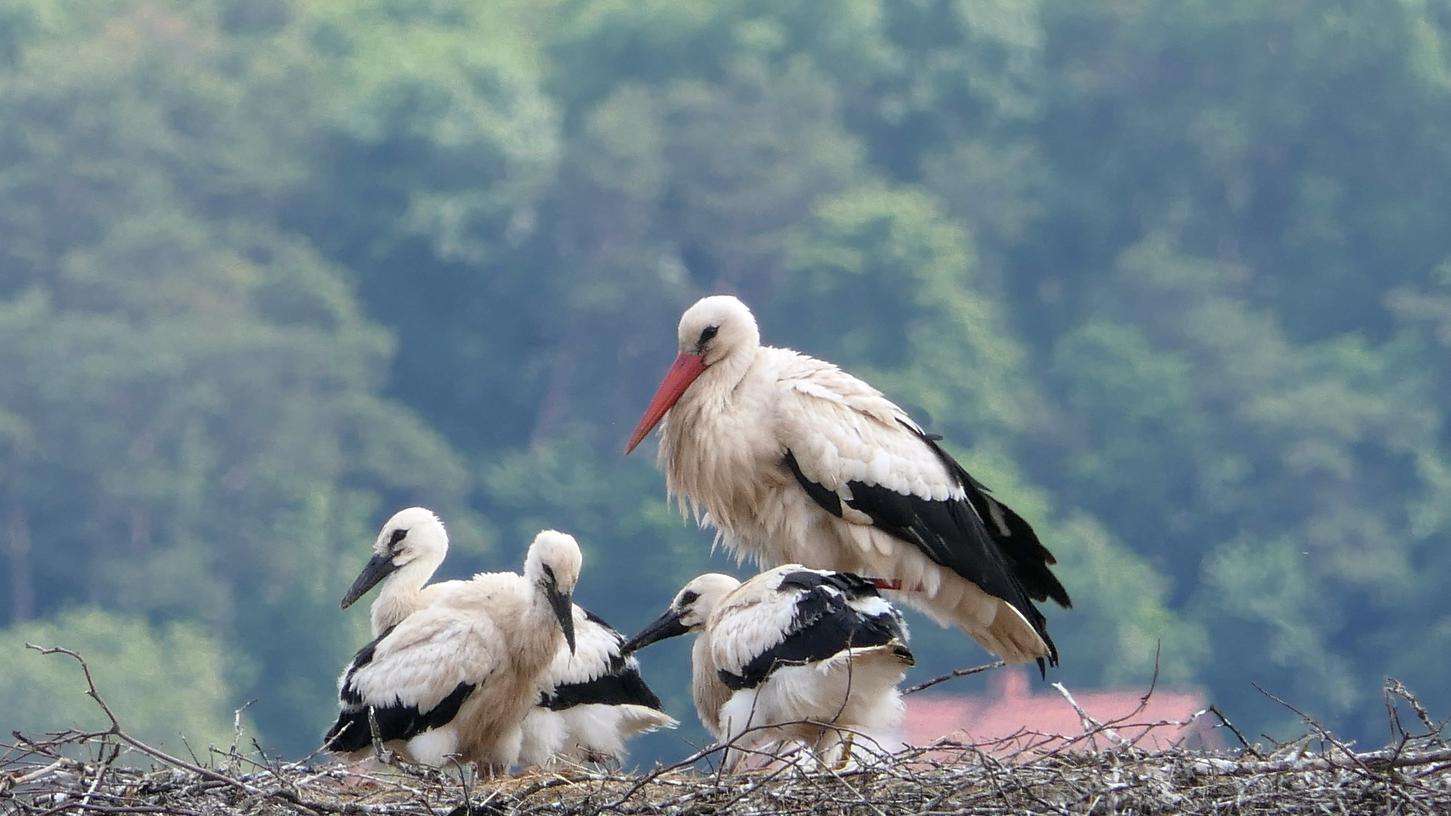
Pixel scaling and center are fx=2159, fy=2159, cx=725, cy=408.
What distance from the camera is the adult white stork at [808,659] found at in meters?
4.32

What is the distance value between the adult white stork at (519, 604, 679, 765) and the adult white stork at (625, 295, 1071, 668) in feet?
1.62

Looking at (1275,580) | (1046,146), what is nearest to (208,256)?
(1046,146)

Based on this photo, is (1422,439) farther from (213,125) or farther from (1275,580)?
(213,125)

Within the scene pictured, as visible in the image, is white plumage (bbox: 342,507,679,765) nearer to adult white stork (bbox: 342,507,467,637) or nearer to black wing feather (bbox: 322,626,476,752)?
adult white stork (bbox: 342,507,467,637)

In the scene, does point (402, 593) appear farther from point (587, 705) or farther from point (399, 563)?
point (587, 705)

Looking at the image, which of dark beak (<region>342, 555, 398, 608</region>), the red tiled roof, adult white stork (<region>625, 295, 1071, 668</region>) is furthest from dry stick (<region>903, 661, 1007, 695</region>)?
dark beak (<region>342, 555, 398, 608</region>)

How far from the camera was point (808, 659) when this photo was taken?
4.31 metres

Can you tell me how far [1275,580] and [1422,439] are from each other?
77.8 inches

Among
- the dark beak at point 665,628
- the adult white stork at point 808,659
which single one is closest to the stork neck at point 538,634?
the dark beak at point 665,628

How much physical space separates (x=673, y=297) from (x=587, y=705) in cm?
1082

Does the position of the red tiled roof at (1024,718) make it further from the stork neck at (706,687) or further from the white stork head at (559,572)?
the white stork head at (559,572)

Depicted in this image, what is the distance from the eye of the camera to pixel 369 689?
4859 millimetres

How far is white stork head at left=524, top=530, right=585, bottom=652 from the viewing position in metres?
4.70

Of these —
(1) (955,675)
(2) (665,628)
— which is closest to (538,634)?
(2) (665,628)
